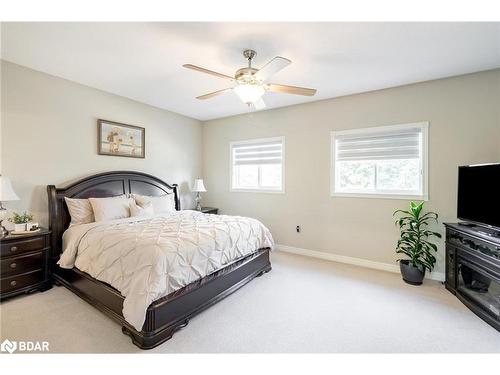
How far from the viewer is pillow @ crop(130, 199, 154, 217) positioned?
3480 mm

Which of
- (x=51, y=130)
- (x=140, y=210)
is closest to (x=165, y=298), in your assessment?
(x=140, y=210)

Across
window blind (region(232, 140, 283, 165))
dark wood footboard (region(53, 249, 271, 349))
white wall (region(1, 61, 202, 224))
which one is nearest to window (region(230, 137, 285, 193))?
window blind (region(232, 140, 283, 165))

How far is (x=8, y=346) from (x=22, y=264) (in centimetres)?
103

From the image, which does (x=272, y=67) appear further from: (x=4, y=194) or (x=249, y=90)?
(x=4, y=194)

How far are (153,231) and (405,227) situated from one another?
137 inches

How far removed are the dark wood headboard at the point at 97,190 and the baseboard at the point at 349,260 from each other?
242cm

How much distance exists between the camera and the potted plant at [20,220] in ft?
8.76

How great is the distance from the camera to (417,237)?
317 centimetres

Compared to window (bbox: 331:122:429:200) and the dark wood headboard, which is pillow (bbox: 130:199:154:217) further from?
window (bbox: 331:122:429:200)

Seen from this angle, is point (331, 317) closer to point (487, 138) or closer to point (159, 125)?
point (487, 138)

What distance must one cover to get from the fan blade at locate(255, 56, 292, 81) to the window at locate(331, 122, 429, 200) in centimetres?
214

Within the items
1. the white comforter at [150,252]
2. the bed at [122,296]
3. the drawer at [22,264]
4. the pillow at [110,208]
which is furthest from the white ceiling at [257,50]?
the drawer at [22,264]

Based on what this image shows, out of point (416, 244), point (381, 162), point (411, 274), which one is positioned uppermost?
point (381, 162)
